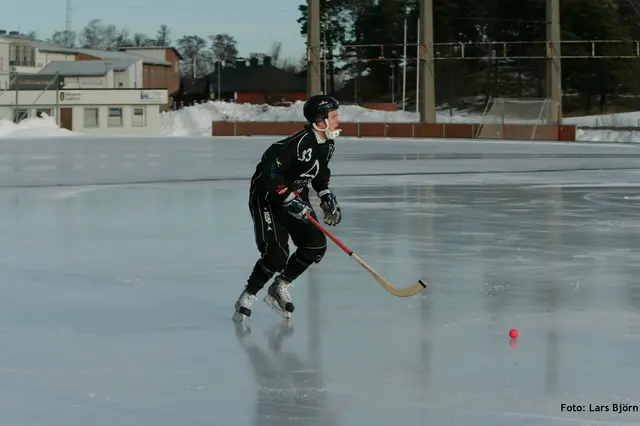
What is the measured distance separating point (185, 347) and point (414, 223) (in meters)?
7.75

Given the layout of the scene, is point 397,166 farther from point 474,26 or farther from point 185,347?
point 474,26

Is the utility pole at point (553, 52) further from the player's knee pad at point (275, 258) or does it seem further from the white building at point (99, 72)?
the player's knee pad at point (275, 258)

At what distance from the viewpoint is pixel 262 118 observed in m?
76.9

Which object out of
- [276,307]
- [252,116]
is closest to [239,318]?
[276,307]

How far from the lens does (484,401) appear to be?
5566mm

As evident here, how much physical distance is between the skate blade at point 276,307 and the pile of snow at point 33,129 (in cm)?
4829

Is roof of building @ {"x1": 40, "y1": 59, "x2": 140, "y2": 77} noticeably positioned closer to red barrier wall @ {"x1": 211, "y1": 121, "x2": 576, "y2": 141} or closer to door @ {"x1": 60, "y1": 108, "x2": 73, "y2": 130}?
door @ {"x1": 60, "y1": 108, "x2": 73, "y2": 130}

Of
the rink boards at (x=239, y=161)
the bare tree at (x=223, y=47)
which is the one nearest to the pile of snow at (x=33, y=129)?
the rink boards at (x=239, y=161)

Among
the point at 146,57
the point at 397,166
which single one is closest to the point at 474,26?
the point at 146,57

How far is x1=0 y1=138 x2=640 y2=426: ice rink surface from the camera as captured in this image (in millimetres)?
5539

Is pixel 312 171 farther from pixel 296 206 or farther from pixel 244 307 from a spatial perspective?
pixel 244 307

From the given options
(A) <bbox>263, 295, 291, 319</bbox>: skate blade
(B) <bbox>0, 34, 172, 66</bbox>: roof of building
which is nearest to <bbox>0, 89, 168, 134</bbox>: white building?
(B) <bbox>0, 34, 172, 66</bbox>: roof of building

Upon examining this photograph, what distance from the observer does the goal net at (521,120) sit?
50.0 meters

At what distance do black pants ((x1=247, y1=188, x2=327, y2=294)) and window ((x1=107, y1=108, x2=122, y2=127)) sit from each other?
72.9 m
